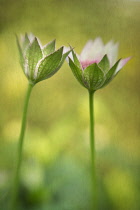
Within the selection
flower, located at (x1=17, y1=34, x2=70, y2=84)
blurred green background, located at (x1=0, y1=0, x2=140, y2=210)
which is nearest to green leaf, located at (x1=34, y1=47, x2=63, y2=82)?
flower, located at (x1=17, y1=34, x2=70, y2=84)

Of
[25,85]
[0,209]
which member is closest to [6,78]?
[25,85]

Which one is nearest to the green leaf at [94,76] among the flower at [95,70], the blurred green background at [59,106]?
the flower at [95,70]

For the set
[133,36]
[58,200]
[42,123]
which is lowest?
[58,200]

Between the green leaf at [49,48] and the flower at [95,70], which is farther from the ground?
the green leaf at [49,48]

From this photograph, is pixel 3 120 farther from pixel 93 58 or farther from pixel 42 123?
pixel 93 58

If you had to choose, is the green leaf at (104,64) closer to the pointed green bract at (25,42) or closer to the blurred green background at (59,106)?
the pointed green bract at (25,42)

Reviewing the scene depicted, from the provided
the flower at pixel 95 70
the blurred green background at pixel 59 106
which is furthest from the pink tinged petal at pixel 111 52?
the blurred green background at pixel 59 106

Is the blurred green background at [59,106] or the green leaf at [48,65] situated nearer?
the green leaf at [48,65]
